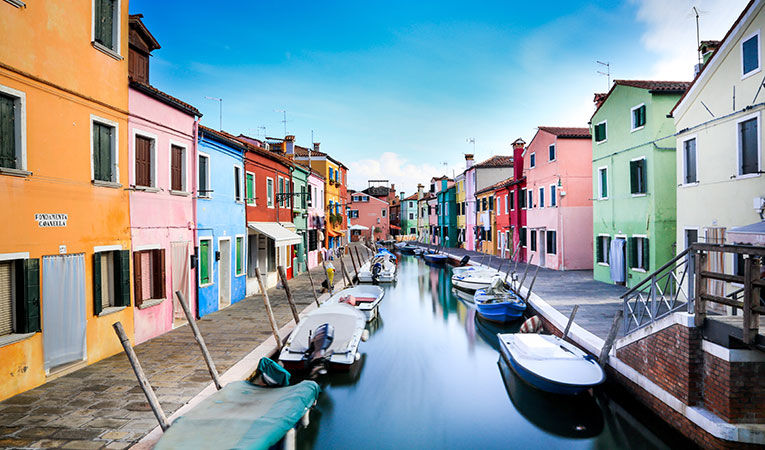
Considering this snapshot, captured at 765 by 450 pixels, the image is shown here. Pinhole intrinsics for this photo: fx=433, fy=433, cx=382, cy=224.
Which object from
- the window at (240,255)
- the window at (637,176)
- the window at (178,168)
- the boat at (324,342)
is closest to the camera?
the boat at (324,342)

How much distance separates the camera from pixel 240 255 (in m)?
15.9

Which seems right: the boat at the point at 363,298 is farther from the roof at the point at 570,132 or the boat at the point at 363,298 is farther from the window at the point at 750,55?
the roof at the point at 570,132

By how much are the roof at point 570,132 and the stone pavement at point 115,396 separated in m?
18.5

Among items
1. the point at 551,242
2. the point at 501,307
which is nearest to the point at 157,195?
the point at 501,307

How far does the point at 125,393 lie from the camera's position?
23.2 feet

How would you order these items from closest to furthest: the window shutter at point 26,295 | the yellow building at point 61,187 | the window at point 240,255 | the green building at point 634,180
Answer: the yellow building at point 61,187 < the window shutter at point 26,295 < the green building at point 634,180 < the window at point 240,255

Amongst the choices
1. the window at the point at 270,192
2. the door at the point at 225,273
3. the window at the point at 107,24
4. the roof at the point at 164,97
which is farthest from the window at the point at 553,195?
the window at the point at 107,24

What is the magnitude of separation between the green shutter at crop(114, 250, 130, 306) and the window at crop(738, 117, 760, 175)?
14.1 metres

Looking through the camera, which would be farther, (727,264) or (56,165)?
(727,264)

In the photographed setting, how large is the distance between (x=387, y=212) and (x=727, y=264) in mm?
56156

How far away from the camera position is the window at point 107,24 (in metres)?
8.70

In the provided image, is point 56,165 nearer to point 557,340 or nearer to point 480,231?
point 557,340

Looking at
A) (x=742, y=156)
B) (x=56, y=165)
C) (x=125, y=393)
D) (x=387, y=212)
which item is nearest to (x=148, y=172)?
(x=56, y=165)

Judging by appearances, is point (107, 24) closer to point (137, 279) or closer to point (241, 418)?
point (137, 279)
